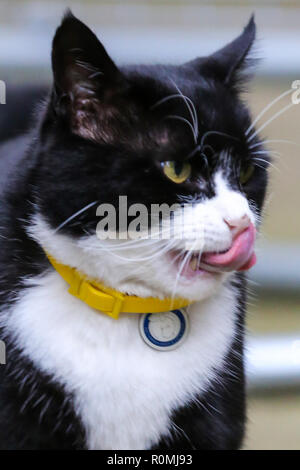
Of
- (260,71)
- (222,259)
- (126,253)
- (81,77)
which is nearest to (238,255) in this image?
(222,259)

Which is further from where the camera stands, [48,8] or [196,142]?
[48,8]

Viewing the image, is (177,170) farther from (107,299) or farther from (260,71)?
(260,71)

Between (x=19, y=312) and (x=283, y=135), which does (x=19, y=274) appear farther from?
(x=283, y=135)

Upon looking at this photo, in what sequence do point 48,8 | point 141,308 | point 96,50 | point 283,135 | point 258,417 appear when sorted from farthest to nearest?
point 48,8
point 283,135
point 258,417
point 141,308
point 96,50

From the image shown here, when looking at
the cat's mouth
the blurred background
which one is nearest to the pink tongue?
the cat's mouth

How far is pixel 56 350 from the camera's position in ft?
2.57

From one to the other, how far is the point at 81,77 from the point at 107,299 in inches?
10.0

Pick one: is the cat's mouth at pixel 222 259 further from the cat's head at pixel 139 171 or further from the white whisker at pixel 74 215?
the white whisker at pixel 74 215

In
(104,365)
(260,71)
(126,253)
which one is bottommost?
(104,365)

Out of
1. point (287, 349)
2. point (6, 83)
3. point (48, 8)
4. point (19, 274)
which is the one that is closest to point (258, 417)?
point (287, 349)

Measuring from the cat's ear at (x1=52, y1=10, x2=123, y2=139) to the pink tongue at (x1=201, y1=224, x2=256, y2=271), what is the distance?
0.62 feet

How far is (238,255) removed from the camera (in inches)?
27.6

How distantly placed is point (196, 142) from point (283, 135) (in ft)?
2.21

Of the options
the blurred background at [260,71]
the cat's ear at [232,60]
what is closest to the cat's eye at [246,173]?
the cat's ear at [232,60]
